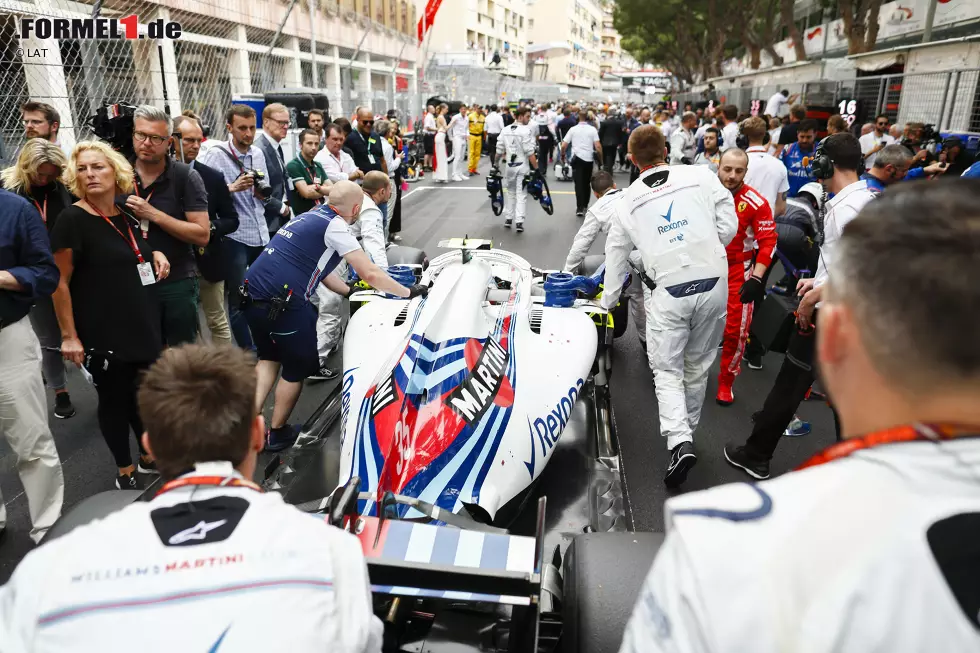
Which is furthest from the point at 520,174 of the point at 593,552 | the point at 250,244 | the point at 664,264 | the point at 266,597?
the point at 266,597

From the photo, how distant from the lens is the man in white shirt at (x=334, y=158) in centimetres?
663

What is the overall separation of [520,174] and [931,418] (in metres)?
10.4

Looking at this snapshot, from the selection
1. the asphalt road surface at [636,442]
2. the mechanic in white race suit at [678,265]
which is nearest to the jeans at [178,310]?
the asphalt road surface at [636,442]

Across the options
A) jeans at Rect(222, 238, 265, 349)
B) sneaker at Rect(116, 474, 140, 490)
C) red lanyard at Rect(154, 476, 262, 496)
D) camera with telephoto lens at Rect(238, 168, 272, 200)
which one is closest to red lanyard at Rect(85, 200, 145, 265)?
sneaker at Rect(116, 474, 140, 490)

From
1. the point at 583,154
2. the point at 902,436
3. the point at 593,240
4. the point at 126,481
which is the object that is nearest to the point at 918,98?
the point at 583,154

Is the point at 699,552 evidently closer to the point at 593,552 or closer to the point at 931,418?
the point at 931,418

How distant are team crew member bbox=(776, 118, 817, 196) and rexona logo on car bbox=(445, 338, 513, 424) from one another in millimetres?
4811

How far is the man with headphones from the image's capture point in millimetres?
3400

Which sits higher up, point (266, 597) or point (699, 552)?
point (699, 552)

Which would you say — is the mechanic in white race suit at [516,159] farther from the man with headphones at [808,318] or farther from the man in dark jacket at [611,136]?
the man with headphones at [808,318]

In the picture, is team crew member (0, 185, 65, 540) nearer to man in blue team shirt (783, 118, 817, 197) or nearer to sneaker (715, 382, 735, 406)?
sneaker (715, 382, 735, 406)

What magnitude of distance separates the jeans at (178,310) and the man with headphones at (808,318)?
343cm

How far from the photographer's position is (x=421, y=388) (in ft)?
9.16

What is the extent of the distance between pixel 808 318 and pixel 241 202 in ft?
13.7
